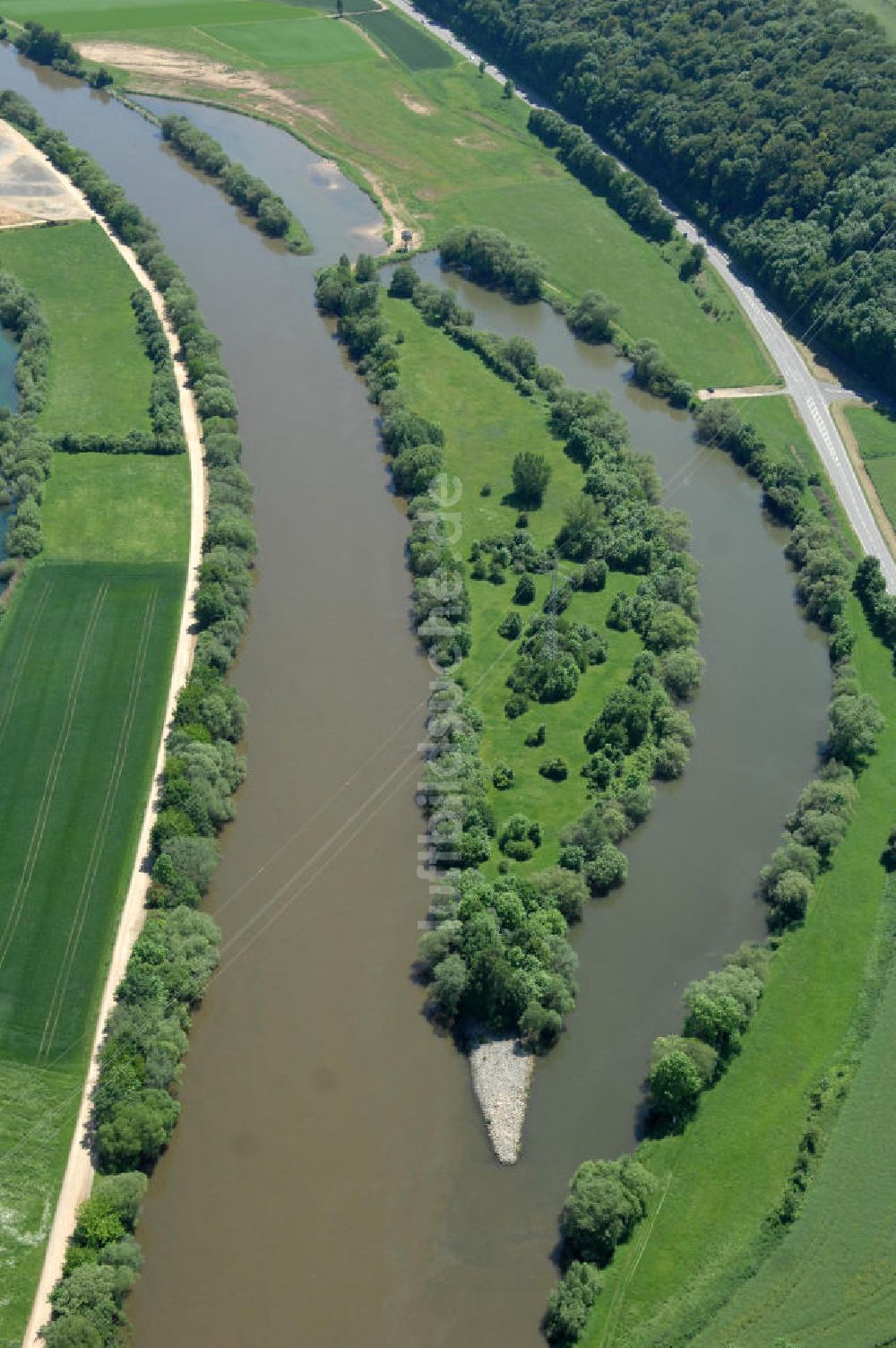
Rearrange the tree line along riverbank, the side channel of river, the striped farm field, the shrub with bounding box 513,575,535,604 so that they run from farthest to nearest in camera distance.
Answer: the shrub with bounding box 513,575,535,604 < the striped farm field < the side channel of river < the tree line along riverbank

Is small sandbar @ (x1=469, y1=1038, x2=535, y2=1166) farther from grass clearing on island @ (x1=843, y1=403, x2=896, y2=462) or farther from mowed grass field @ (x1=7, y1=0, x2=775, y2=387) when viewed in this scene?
mowed grass field @ (x1=7, y1=0, x2=775, y2=387)

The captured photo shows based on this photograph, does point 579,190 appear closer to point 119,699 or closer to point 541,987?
point 119,699

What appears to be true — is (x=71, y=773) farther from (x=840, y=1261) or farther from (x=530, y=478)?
(x=840, y=1261)

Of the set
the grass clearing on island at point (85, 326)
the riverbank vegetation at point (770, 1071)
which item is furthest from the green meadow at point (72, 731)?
the riverbank vegetation at point (770, 1071)

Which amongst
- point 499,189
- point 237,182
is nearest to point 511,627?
point 237,182

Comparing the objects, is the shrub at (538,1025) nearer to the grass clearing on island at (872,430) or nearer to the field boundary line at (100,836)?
the field boundary line at (100,836)

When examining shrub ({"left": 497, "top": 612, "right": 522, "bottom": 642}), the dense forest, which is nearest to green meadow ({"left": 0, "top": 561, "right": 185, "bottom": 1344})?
shrub ({"left": 497, "top": 612, "right": 522, "bottom": 642})
